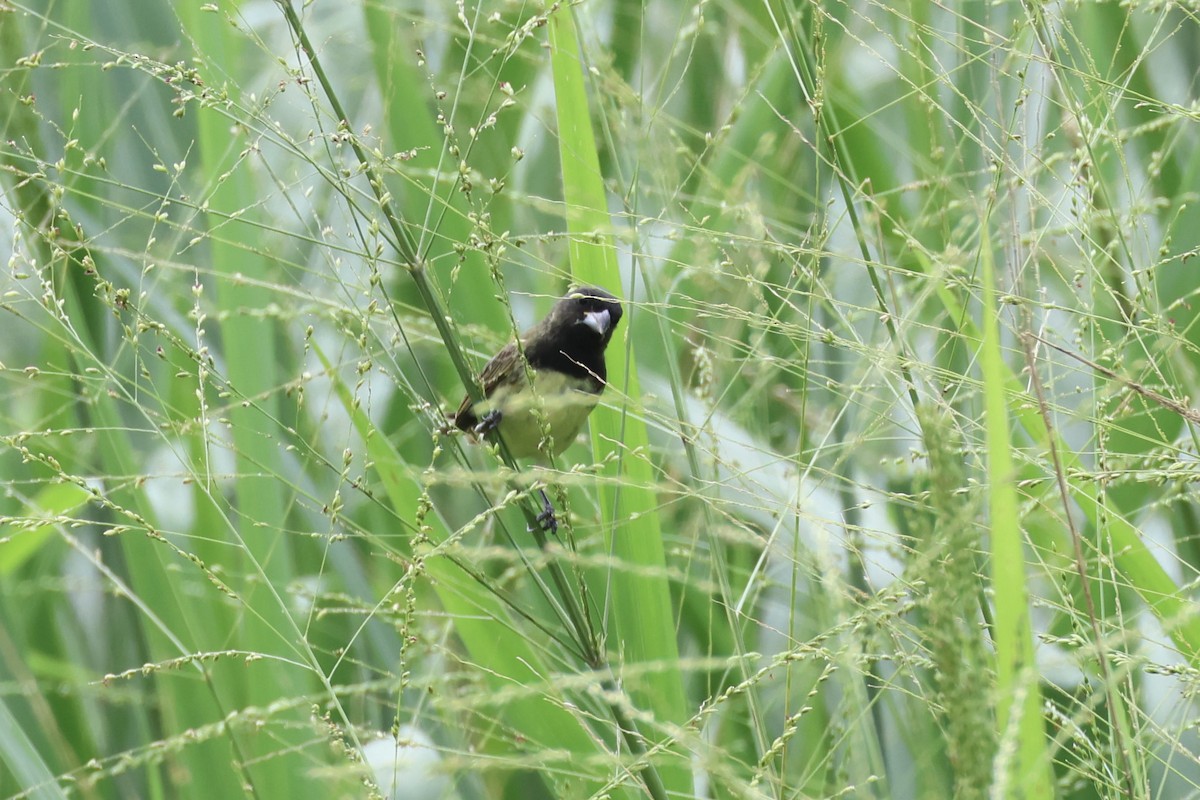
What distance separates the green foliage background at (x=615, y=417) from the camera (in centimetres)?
149

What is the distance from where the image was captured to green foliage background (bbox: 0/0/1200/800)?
1.49 metres

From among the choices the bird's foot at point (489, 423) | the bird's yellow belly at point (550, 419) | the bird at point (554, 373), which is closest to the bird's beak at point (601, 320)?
the bird at point (554, 373)

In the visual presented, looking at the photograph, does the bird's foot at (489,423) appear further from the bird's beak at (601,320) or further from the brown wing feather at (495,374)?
the brown wing feather at (495,374)

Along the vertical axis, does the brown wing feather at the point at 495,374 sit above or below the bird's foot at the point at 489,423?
below

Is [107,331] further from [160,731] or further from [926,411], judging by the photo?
[926,411]

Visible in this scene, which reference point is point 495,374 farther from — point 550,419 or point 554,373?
point 550,419

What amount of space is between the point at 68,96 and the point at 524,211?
3.57ft

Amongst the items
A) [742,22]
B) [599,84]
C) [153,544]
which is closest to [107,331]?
[153,544]

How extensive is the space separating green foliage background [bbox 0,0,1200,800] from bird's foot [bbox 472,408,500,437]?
16cm

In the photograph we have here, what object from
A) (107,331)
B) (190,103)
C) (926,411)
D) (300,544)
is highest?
(190,103)

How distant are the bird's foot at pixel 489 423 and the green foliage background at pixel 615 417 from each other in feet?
0.53

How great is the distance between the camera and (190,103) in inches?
114

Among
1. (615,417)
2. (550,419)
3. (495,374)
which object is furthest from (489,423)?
(495,374)

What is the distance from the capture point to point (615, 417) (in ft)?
7.88
